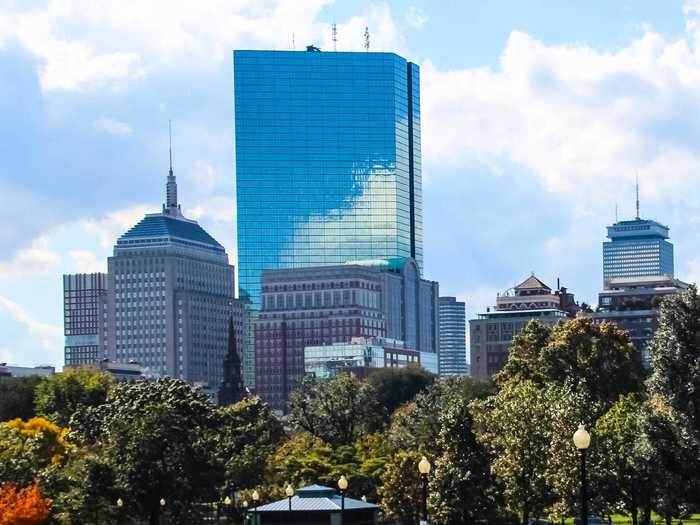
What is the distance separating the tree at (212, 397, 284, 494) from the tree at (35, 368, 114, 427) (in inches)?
907

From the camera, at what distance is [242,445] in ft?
502

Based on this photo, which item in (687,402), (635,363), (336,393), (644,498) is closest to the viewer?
(687,402)

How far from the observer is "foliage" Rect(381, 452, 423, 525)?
413 feet

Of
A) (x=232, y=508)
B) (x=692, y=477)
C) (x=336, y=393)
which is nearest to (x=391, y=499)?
(x=232, y=508)

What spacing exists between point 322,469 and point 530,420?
4267 cm

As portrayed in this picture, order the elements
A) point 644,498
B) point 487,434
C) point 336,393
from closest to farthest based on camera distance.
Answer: point 644,498
point 487,434
point 336,393

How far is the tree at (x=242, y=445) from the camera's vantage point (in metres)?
142

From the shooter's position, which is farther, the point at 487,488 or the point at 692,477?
the point at 487,488

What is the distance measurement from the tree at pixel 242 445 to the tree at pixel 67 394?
23028 mm

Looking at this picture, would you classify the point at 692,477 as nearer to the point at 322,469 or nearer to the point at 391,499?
the point at 391,499

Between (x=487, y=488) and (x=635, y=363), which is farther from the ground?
(x=635, y=363)

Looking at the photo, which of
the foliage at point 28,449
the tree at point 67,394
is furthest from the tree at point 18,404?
the foliage at point 28,449

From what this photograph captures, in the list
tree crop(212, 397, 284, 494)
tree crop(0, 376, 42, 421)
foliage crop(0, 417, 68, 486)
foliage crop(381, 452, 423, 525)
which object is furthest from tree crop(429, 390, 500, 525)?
tree crop(0, 376, 42, 421)

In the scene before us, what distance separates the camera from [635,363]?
477 ft
